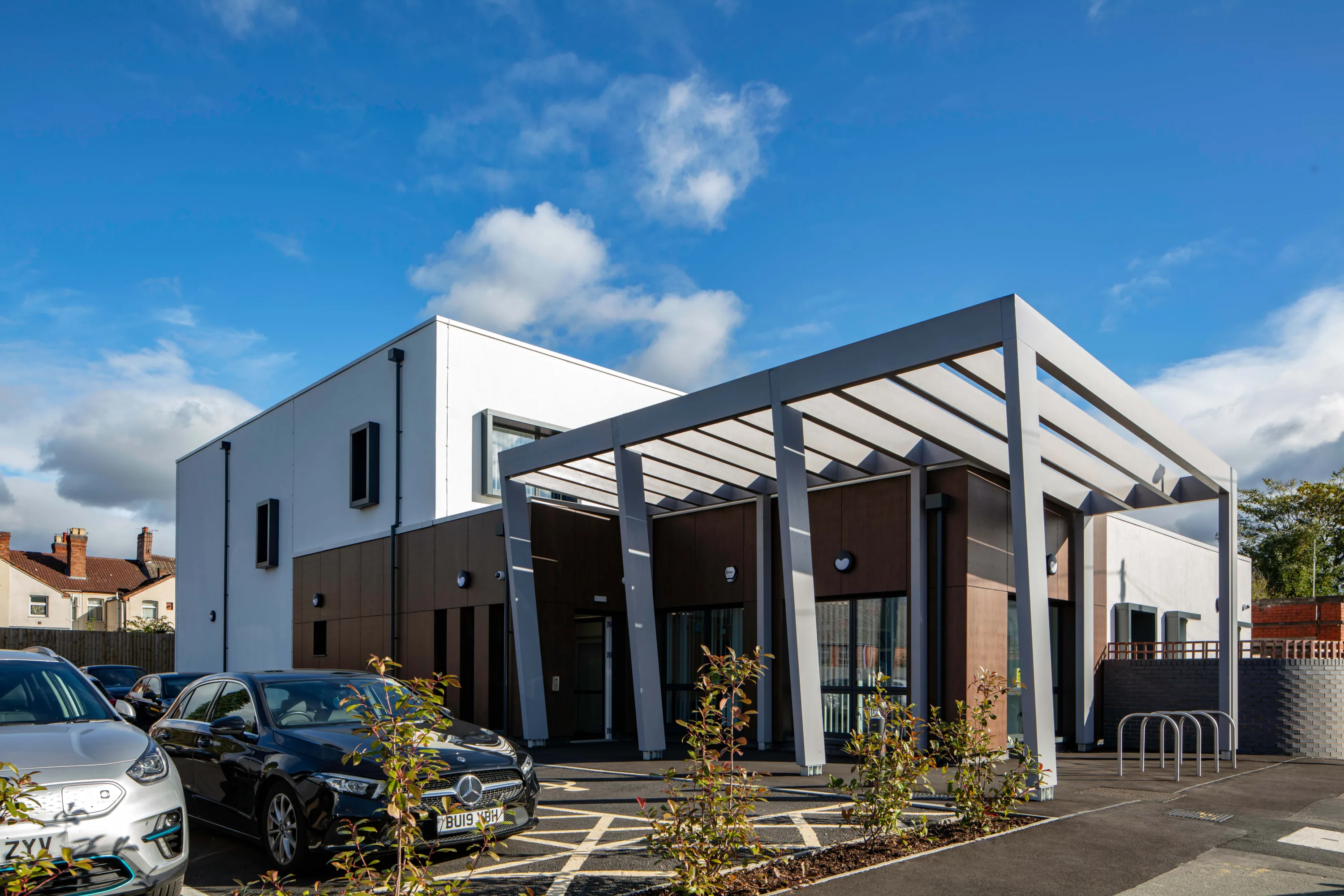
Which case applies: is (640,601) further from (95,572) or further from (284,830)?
(95,572)

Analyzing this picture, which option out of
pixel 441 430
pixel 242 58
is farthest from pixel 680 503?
pixel 242 58

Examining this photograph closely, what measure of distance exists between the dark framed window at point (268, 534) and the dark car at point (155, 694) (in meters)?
5.99

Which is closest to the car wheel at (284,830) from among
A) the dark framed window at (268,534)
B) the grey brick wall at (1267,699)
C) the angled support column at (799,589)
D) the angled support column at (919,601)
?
the angled support column at (799,589)

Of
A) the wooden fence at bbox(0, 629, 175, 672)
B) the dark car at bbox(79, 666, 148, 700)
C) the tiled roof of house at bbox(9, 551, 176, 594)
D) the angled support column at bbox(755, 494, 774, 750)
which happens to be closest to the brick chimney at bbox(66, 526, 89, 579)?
the tiled roof of house at bbox(9, 551, 176, 594)

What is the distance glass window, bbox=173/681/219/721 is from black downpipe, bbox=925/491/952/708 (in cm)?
867

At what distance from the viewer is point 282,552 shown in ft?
74.1

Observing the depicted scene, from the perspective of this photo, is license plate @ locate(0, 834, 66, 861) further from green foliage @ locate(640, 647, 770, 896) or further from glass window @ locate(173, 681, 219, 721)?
glass window @ locate(173, 681, 219, 721)

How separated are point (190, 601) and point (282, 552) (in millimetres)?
6739

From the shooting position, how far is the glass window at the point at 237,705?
722 centimetres

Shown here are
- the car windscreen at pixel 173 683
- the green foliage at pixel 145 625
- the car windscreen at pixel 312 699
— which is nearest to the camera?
the car windscreen at pixel 312 699

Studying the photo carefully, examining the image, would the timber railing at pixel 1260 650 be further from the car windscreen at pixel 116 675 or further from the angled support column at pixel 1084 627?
the car windscreen at pixel 116 675

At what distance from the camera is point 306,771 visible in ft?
20.9

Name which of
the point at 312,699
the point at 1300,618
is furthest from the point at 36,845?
the point at 1300,618

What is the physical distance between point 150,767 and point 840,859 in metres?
4.38
